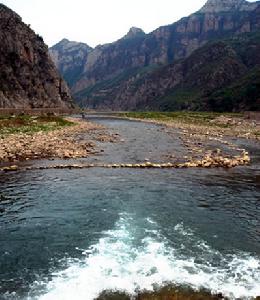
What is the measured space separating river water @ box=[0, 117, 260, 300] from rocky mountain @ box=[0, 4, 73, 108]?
120 meters

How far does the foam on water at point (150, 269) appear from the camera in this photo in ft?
46.5

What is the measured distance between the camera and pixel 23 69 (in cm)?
16975

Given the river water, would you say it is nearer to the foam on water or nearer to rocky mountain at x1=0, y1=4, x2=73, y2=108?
the foam on water

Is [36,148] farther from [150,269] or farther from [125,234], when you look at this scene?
[150,269]

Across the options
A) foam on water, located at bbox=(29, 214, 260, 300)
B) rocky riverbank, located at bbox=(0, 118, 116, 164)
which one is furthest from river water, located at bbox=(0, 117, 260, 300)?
rocky riverbank, located at bbox=(0, 118, 116, 164)

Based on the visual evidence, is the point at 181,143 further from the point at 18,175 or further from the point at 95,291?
the point at 95,291

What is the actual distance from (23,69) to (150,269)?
543 feet

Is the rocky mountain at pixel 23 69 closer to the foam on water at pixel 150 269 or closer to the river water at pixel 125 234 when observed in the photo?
the river water at pixel 125 234

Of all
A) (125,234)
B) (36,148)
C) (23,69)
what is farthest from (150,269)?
(23,69)

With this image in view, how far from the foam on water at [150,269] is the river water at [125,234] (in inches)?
1.5

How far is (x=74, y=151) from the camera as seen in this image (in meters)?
44.3

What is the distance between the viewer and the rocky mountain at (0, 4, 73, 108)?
514ft

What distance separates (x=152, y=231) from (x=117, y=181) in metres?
11.4

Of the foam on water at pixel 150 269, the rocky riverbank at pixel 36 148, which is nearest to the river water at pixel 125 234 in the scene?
the foam on water at pixel 150 269
